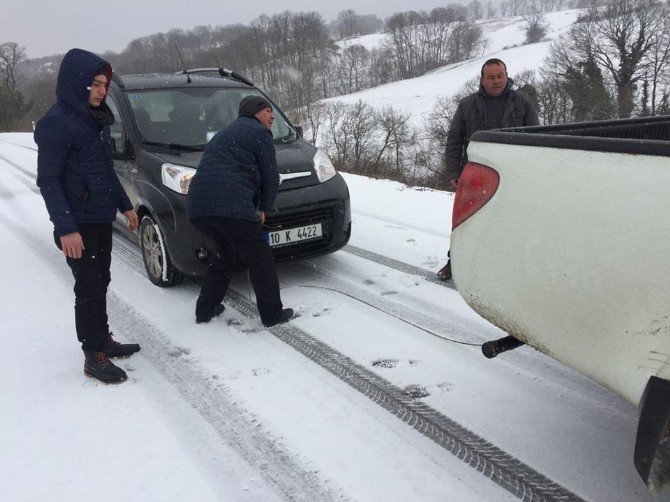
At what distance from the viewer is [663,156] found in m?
1.41

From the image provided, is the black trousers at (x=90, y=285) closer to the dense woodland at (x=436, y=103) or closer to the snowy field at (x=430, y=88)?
the dense woodland at (x=436, y=103)

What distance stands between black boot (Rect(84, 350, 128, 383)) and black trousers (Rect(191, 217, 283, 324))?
78cm

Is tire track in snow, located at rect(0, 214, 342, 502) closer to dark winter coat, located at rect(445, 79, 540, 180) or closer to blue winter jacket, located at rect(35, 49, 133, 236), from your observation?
blue winter jacket, located at rect(35, 49, 133, 236)

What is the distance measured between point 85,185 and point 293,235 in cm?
162

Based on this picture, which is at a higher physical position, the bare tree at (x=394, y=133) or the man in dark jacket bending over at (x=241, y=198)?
the man in dark jacket bending over at (x=241, y=198)

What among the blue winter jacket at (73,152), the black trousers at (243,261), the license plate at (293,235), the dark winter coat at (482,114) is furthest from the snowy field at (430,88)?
the blue winter jacket at (73,152)

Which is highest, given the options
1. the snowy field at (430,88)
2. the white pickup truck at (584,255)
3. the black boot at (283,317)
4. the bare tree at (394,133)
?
the snowy field at (430,88)

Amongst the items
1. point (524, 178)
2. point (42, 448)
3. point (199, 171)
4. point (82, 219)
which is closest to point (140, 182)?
point (199, 171)

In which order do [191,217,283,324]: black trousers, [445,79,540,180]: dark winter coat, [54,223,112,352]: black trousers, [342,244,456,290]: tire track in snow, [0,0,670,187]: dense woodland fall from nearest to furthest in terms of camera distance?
1. [54,223,112,352]: black trousers
2. [191,217,283,324]: black trousers
3. [445,79,540,180]: dark winter coat
4. [342,244,456,290]: tire track in snow
5. [0,0,670,187]: dense woodland

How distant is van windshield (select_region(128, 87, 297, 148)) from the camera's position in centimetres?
447

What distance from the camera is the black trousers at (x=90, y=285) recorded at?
2.86 meters

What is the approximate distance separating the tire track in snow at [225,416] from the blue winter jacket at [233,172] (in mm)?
943

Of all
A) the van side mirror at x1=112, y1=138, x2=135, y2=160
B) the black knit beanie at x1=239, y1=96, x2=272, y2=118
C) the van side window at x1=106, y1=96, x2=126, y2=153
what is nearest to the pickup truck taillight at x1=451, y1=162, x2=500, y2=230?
the black knit beanie at x1=239, y1=96, x2=272, y2=118

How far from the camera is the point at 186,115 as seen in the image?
4.70 m
